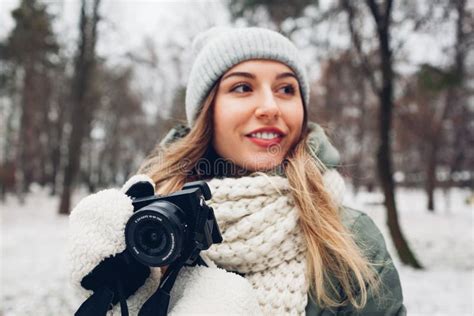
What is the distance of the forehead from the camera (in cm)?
139

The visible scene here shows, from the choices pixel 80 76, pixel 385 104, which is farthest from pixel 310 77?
pixel 80 76

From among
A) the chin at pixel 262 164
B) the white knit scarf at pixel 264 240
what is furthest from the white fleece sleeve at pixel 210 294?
the chin at pixel 262 164

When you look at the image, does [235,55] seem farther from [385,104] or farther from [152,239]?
[385,104]

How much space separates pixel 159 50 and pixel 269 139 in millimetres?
16989

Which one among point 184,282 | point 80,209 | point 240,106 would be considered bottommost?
point 184,282

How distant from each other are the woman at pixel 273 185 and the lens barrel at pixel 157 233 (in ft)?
0.52

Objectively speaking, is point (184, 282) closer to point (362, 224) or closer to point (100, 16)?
point (362, 224)

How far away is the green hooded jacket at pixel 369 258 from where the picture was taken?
1162 mm

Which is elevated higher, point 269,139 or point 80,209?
point 269,139

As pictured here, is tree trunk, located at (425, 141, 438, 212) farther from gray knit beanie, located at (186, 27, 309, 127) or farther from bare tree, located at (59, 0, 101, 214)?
gray knit beanie, located at (186, 27, 309, 127)

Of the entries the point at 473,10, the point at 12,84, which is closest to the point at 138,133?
the point at 12,84

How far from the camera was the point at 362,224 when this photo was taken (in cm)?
134

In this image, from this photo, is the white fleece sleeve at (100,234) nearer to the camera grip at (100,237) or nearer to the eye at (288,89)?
the camera grip at (100,237)

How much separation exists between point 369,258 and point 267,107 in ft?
1.87
